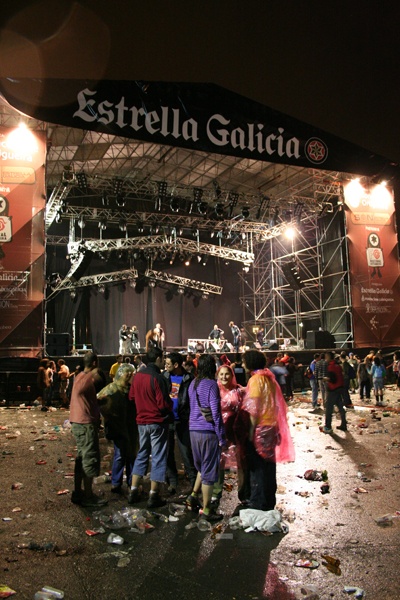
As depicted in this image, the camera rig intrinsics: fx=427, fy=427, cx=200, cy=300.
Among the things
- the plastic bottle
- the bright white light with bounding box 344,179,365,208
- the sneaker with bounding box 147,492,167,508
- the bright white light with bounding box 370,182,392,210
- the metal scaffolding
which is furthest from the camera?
the bright white light with bounding box 370,182,392,210

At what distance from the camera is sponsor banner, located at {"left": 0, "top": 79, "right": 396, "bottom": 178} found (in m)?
8.36

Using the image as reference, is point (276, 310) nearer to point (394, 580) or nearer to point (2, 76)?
point (2, 76)

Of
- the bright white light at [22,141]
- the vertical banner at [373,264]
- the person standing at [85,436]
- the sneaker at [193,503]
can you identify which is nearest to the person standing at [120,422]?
the person standing at [85,436]

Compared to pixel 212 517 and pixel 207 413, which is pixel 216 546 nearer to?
pixel 212 517

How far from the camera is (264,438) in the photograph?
4.02 metres

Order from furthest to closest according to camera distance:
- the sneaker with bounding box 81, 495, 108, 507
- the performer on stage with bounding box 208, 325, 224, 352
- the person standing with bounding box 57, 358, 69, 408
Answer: the performer on stage with bounding box 208, 325, 224, 352 → the person standing with bounding box 57, 358, 69, 408 → the sneaker with bounding box 81, 495, 108, 507

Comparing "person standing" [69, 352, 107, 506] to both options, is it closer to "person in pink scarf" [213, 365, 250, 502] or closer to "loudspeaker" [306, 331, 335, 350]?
"person in pink scarf" [213, 365, 250, 502]

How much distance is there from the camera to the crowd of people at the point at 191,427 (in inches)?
161

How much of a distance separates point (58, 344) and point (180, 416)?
1135cm

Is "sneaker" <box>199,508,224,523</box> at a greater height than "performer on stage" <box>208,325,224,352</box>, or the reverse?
"performer on stage" <box>208,325,224,352</box>

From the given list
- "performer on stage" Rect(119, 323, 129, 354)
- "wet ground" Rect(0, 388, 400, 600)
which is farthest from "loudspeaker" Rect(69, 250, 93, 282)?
"wet ground" Rect(0, 388, 400, 600)

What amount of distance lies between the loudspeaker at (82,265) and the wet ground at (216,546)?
49.5 ft

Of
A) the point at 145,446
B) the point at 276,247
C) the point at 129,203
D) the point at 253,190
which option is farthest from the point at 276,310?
the point at 145,446

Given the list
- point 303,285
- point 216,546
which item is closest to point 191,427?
point 216,546
